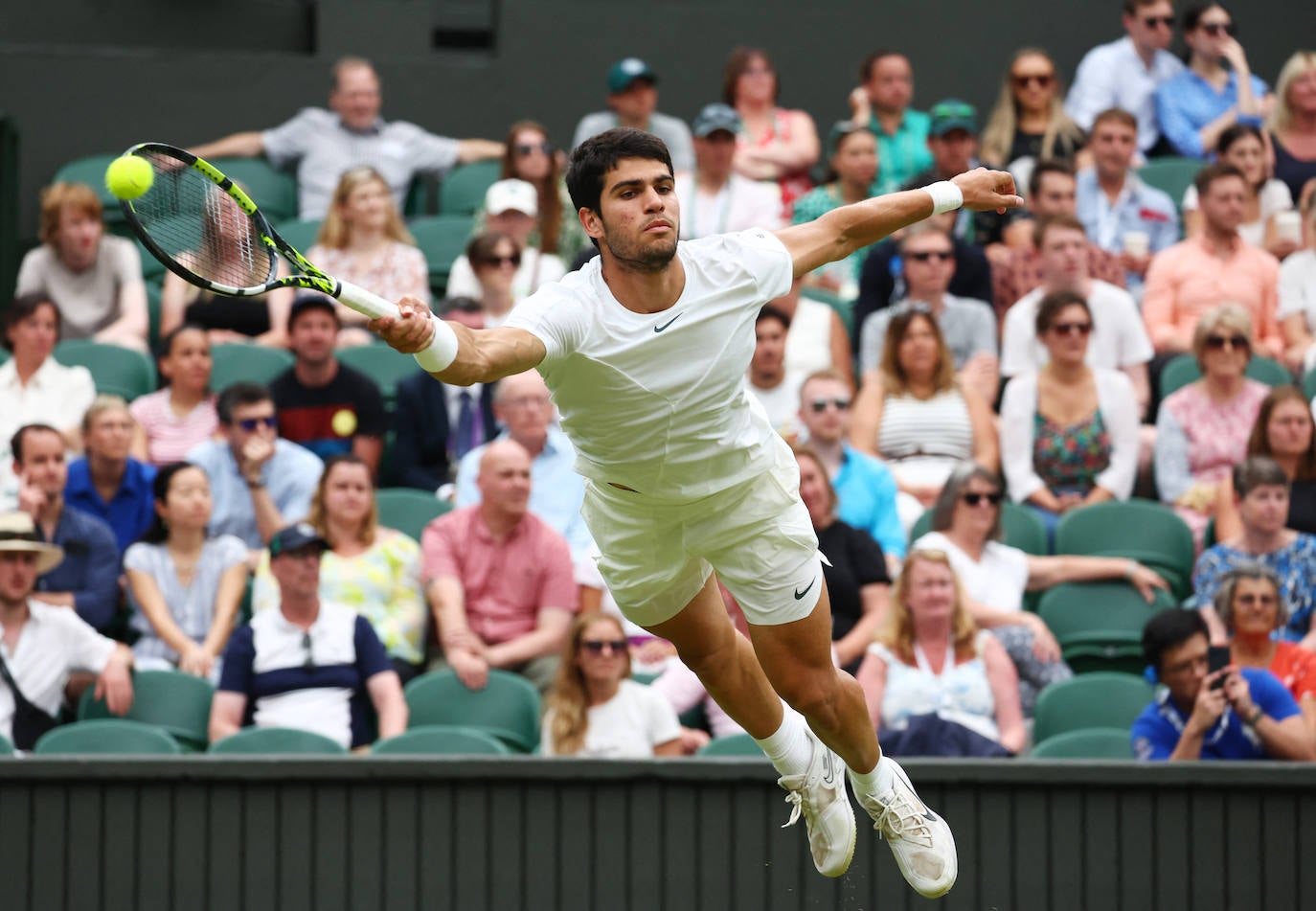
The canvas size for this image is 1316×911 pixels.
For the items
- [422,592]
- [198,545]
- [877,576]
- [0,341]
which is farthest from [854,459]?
[0,341]

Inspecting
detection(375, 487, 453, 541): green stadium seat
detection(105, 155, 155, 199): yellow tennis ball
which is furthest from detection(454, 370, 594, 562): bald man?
detection(105, 155, 155, 199): yellow tennis ball

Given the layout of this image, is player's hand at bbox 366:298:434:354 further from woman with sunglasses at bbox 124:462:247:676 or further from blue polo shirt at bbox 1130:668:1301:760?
woman with sunglasses at bbox 124:462:247:676

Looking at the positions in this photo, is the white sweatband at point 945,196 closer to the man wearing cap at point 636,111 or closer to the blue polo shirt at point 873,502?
the blue polo shirt at point 873,502

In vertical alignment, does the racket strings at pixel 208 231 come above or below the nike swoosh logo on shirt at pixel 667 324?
above

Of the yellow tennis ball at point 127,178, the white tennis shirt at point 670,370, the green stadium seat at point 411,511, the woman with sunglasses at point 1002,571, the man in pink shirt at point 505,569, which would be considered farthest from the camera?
the green stadium seat at point 411,511

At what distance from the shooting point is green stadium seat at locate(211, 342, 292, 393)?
880 cm

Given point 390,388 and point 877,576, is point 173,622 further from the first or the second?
point 877,576

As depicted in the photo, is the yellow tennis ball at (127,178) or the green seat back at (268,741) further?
the green seat back at (268,741)

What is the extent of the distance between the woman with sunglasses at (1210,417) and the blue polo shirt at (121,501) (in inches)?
175

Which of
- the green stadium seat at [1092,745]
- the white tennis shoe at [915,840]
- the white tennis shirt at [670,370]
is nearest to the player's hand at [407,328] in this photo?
the white tennis shirt at [670,370]

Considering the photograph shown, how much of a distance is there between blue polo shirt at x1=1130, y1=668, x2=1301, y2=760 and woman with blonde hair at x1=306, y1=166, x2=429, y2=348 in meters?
4.21

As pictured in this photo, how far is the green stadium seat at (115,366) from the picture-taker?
888cm

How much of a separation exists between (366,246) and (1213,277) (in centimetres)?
413

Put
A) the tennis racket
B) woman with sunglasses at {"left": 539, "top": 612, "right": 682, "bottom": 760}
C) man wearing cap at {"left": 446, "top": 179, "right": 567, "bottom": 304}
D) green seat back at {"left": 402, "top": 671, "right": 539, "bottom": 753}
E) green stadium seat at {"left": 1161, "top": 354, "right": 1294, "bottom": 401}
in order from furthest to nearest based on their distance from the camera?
man wearing cap at {"left": 446, "top": 179, "right": 567, "bottom": 304}, green stadium seat at {"left": 1161, "top": 354, "right": 1294, "bottom": 401}, green seat back at {"left": 402, "top": 671, "right": 539, "bottom": 753}, woman with sunglasses at {"left": 539, "top": 612, "right": 682, "bottom": 760}, the tennis racket
